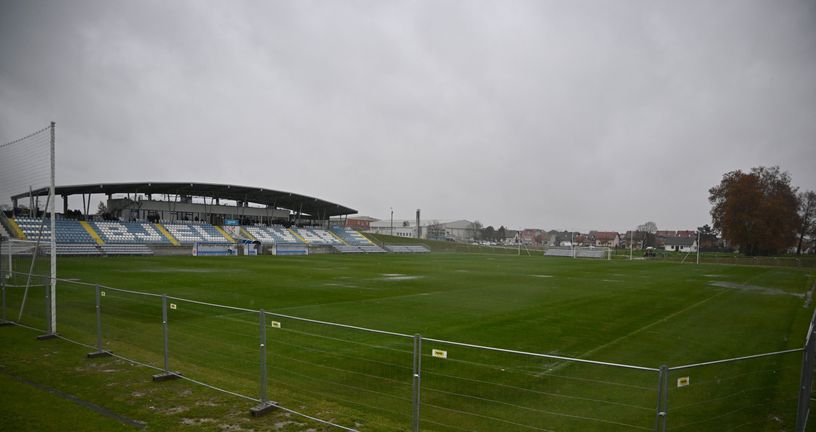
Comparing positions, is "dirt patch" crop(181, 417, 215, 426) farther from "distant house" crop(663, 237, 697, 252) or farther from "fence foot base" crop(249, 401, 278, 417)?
"distant house" crop(663, 237, 697, 252)

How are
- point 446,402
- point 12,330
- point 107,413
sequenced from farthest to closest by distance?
point 12,330 → point 446,402 → point 107,413

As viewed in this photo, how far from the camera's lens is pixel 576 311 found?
16.4 metres

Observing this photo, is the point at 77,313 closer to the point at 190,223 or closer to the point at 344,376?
the point at 344,376

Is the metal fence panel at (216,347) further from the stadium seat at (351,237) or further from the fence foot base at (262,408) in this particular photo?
the stadium seat at (351,237)

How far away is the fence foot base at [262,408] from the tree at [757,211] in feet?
258

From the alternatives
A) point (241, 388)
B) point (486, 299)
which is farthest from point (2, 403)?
point (486, 299)

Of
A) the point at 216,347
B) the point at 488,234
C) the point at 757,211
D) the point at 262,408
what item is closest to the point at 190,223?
the point at 216,347

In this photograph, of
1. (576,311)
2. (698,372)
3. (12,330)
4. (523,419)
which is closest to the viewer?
(523,419)

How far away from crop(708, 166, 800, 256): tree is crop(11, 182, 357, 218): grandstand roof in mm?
65618

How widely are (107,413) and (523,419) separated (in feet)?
18.9

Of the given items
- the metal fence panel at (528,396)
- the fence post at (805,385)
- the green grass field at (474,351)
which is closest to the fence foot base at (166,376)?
the green grass field at (474,351)

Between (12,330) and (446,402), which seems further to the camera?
(12,330)

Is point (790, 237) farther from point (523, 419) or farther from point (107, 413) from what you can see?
point (107, 413)

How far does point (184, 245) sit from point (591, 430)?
188ft
